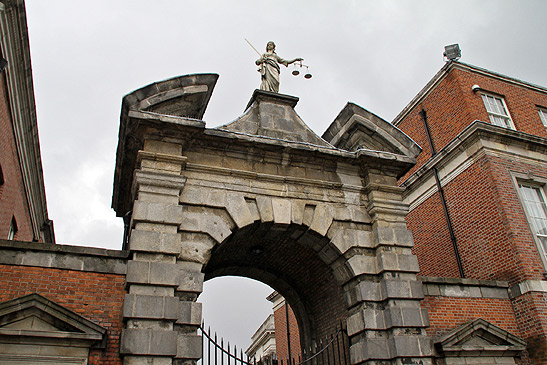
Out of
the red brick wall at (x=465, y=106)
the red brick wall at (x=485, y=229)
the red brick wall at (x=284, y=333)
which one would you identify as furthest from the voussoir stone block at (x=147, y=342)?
the red brick wall at (x=284, y=333)

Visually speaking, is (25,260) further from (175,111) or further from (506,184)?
(506,184)

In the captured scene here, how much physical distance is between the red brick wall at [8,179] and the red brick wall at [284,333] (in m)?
11.2

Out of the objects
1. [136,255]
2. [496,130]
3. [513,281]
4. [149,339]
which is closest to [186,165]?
[136,255]

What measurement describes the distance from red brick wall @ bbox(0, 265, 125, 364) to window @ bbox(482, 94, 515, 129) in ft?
38.2

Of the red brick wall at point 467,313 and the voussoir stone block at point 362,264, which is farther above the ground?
the voussoir stone block at point 362,264

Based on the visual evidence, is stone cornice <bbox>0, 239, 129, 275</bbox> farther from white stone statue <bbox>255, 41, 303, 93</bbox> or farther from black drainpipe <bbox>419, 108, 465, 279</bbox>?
black drainpipe <bbox>419, 108, 465, 279</bbox>

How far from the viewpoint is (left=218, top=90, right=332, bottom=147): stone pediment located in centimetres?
949

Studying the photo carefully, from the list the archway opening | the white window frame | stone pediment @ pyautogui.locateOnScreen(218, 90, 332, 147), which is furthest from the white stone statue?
the white window frame

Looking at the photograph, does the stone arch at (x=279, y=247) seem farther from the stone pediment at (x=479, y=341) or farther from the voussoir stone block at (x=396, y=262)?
the stone pediment at (x=479, y=341)

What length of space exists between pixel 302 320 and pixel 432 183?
237 inches

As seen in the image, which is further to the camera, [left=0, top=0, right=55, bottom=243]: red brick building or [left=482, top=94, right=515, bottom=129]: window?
[left=482, top=94, right=515, bottom=129]: window

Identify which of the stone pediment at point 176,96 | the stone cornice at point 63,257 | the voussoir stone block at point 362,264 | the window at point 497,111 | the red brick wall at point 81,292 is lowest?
the red brick wall at point 81,292

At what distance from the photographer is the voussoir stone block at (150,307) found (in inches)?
265

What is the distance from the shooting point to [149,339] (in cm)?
662
